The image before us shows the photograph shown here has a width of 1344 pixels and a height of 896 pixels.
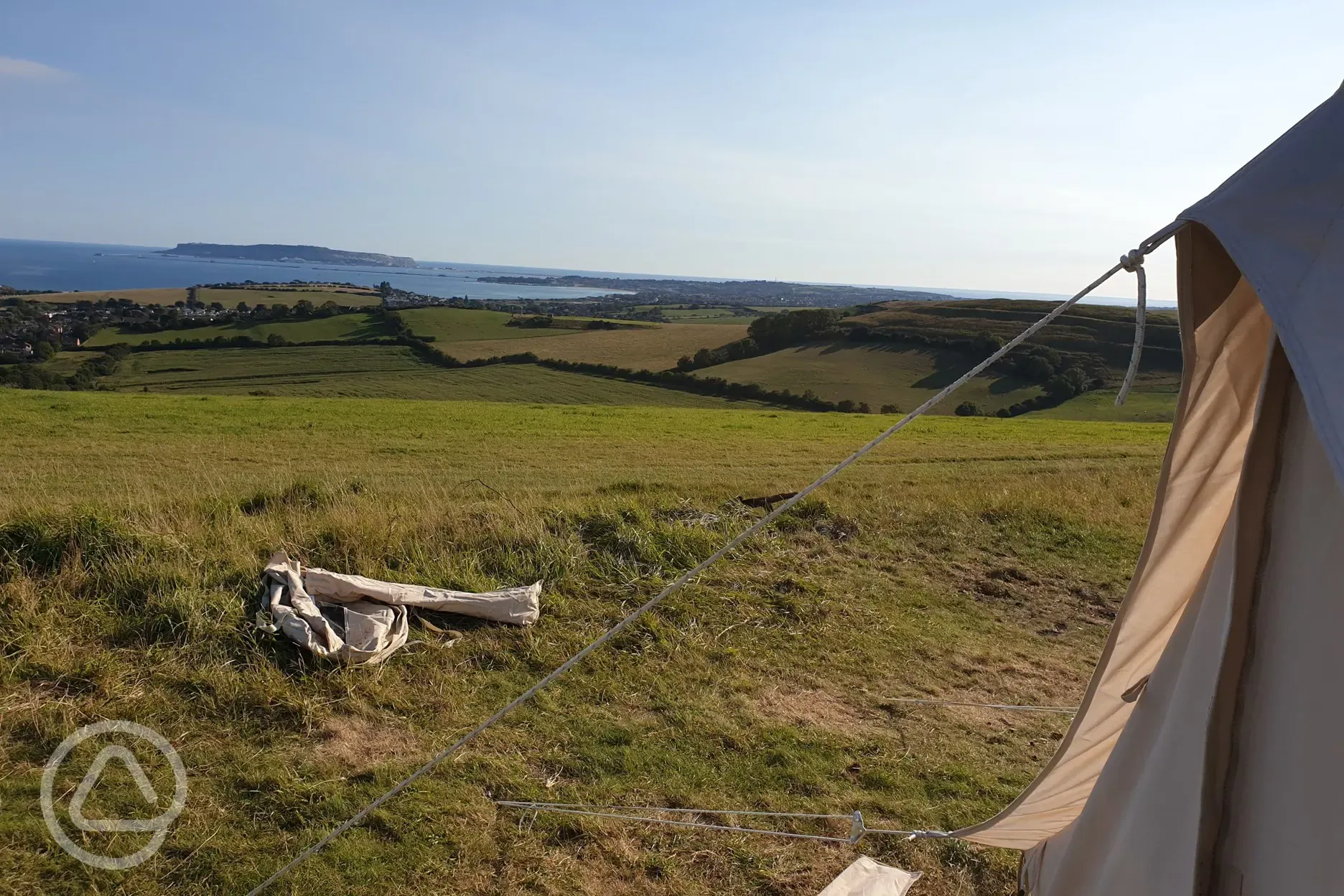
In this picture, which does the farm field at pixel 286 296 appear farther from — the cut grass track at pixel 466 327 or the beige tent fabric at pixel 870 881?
the beige tent fabric at pixel 870 881

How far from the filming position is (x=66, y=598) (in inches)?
215

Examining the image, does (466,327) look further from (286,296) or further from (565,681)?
(565,681)

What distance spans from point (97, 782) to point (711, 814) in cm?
297

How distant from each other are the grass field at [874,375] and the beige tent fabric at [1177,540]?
4315cm

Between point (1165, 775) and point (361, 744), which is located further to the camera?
point (361, 744)

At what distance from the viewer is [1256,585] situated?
244 centimetres

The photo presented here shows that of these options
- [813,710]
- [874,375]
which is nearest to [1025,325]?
[874,375]

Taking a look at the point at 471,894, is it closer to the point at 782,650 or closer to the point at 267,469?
the point at 782,650

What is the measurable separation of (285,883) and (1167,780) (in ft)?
11.1

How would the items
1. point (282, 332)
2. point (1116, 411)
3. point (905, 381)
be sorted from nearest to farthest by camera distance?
point (1116, 411), point (905, 381), point (282, 332)

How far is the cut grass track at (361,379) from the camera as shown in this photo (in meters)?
45.4

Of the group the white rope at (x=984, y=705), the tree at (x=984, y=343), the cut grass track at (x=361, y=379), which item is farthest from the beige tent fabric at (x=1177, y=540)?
the tree at (x=984, y=343)

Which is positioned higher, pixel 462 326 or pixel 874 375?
pixel 462 326

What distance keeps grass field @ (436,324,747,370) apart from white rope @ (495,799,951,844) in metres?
53.1
